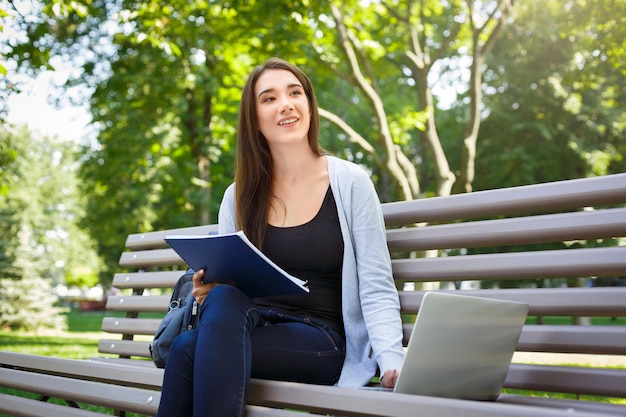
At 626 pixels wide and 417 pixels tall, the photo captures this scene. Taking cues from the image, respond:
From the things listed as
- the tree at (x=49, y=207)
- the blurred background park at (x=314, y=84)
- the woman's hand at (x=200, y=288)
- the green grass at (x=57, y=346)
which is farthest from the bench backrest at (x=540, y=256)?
the tree at (x=49, y=207)

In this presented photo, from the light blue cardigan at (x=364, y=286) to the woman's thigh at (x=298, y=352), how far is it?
0.22 ft

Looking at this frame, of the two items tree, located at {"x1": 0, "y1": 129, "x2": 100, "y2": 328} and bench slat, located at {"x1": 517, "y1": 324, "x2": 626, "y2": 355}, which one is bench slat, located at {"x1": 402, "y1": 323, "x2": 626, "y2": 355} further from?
tree, located at {"x1": 0, "y1": 129, "x2": 100, "y2": 328}

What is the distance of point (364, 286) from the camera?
2807 millimetres

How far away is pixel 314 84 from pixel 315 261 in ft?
44.3

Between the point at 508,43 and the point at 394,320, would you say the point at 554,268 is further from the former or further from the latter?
the point at 508,43

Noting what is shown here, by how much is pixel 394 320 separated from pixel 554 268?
60cm

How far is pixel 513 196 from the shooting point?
2637 millimetres

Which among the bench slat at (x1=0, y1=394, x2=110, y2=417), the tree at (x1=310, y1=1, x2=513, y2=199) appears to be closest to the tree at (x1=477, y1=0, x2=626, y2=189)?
the tree at (x1=310, y1=1, x2=513, y2=199)

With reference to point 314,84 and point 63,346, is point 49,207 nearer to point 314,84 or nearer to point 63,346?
point 314,84

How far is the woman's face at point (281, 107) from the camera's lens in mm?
3146

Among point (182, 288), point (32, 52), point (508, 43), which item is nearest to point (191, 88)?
point (32, 52)

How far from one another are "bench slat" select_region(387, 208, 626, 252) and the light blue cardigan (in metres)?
0.14

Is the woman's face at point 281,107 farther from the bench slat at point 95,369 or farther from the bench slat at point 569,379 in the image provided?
the bench slat at point 569,379

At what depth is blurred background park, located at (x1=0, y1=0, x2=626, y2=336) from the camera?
1200 centimetres
